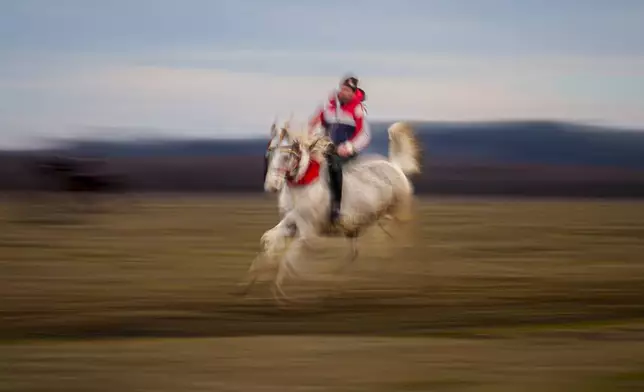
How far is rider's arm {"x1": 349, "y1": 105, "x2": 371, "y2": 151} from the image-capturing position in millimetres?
10875

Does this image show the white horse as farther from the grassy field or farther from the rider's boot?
the grassy field

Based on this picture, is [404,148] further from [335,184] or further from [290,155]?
[290,155]

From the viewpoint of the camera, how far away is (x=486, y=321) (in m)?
9.25

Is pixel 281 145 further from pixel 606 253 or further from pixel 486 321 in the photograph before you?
pixel 606 253

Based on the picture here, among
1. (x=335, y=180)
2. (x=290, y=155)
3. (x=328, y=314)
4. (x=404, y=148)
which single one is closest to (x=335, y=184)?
(x=335, y=180)

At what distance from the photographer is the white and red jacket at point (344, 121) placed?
10867 millimetres

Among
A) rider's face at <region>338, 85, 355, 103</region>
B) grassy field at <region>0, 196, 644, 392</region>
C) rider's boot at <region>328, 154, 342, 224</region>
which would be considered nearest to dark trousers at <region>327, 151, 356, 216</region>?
rider's boot at <region>328, 154, 342, 224</region>

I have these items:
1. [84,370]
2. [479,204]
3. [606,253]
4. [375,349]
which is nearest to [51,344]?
[84,370]

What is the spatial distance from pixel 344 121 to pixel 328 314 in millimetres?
2187

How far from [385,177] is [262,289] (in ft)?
5.98

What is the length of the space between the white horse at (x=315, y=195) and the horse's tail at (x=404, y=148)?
18cm

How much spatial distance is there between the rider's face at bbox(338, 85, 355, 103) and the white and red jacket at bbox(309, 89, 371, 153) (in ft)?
0.15

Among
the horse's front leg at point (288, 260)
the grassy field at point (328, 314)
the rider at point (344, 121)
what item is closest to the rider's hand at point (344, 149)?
the rider at point (344, 121)

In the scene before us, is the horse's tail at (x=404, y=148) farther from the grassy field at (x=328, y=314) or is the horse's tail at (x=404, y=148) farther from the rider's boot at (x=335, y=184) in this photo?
the rider's boot at (x=335, y=184)
